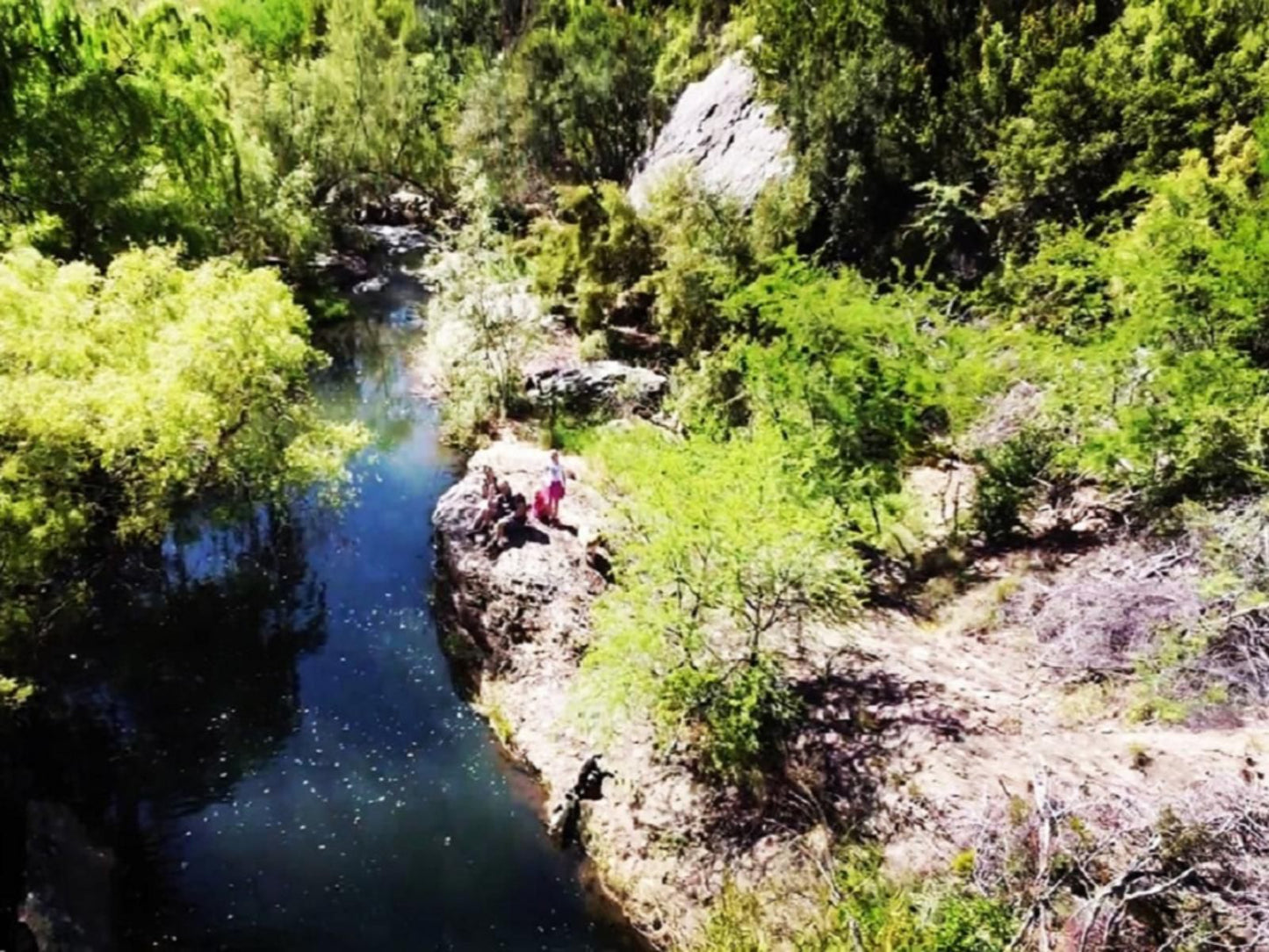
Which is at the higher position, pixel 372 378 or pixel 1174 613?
pixel 372 378

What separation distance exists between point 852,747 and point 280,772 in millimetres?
9540

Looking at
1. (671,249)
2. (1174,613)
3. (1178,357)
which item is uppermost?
(671,249)

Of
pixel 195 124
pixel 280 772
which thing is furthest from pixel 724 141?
pixel 280 772

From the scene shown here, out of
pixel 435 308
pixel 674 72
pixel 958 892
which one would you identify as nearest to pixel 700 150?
pixel 674 72

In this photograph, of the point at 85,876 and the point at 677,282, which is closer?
the point at 85,876

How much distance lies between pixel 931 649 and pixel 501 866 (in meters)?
7.69

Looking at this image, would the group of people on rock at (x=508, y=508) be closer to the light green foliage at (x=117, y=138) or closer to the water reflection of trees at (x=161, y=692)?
the water reflection of trees at (x=161, y=692)

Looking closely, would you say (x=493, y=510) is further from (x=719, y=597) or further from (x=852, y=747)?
(x=852, y=747)

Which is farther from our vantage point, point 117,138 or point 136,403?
point 117,138

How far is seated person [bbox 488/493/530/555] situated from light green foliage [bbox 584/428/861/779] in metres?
5.40

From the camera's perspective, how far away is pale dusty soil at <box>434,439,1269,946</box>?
1229 centimetres

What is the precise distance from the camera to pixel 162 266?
19391mm

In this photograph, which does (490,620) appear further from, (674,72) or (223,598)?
(674,72)

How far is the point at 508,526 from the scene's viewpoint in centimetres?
2038
